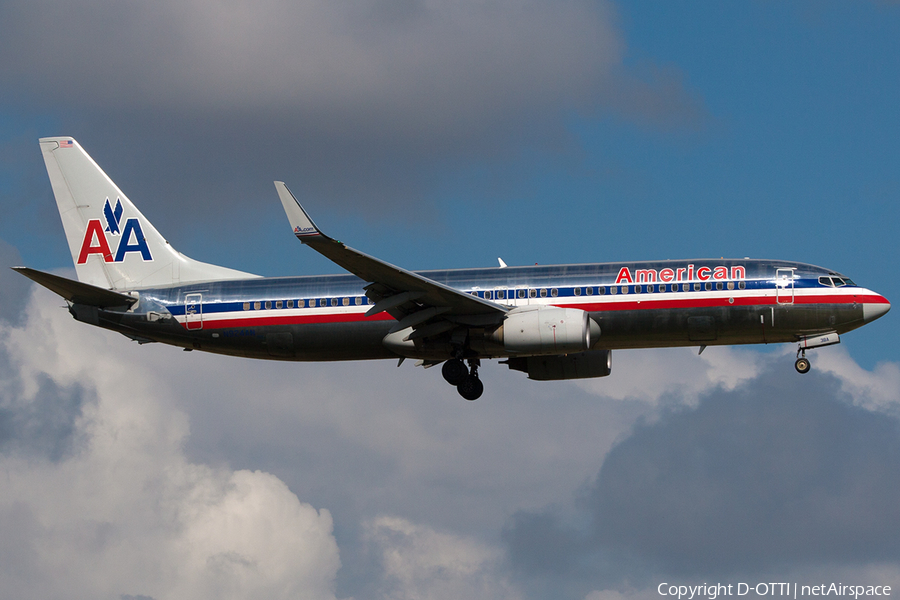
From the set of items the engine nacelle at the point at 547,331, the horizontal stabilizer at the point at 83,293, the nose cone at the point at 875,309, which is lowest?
the engine nacelle at the point at 547,331

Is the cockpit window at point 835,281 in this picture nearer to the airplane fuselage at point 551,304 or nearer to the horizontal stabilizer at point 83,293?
the airplane fuselage at point 551,304

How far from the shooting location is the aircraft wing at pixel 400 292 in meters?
37.2

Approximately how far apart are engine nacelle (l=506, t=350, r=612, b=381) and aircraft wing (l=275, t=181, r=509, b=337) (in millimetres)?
5353

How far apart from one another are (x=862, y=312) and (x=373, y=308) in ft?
61.8

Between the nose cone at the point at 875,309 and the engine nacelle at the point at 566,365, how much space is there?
1071 cm

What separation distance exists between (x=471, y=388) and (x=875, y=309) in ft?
53.2

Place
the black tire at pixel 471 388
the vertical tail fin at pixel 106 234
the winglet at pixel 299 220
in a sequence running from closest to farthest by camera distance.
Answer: the winglet at pixel 299 220
the black tire at pixel 471 388
the vertical tail fin at pixel 106 234

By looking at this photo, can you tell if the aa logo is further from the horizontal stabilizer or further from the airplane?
the horizontal stabilizer

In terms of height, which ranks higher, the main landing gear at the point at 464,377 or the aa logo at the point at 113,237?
the aa logo at the point at 113,237

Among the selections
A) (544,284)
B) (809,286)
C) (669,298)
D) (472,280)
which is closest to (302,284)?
(472,280)

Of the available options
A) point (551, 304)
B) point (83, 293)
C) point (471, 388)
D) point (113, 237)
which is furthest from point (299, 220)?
point (113, 237)

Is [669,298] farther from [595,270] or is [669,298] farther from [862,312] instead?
[862,312]

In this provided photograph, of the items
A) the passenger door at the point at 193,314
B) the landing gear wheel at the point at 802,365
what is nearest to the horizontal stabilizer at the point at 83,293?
the passenger door at the point at 193,314

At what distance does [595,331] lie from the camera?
42031 mm
